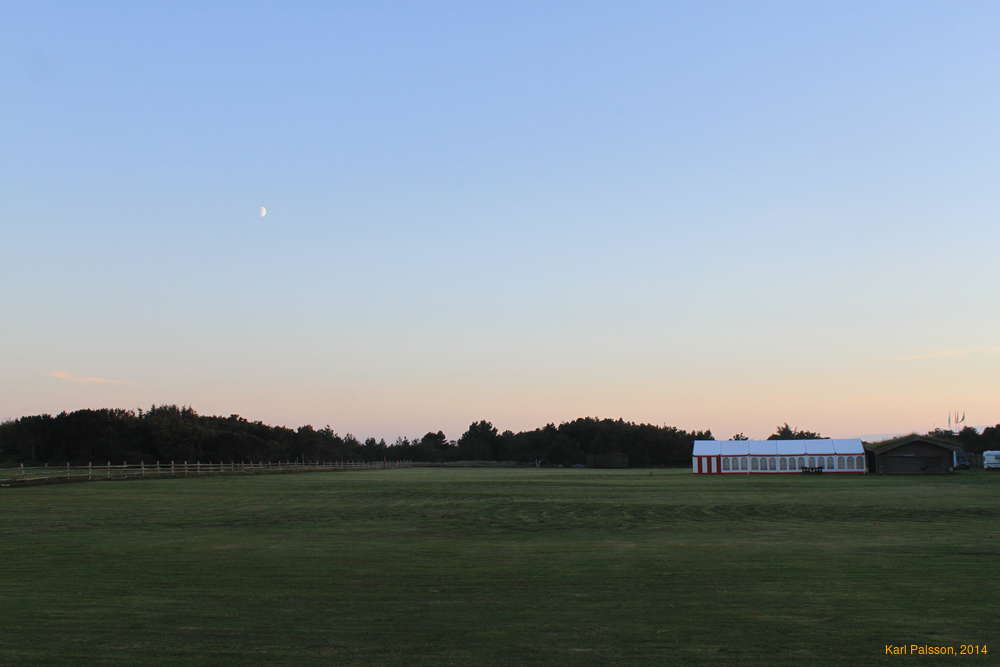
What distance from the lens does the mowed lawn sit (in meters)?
9.90

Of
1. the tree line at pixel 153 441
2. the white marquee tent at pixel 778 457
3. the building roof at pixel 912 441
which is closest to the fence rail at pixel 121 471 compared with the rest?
the tree line at pixel 153 441

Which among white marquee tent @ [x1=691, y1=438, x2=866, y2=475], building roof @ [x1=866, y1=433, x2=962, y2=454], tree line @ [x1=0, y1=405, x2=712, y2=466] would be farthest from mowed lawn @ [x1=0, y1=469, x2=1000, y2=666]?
tree line @ [x1=0, y1=405, x2=712, y2=466]

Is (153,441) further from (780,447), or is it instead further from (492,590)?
(492,590)

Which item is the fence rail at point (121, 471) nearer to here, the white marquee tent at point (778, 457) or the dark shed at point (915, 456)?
the white marquee tent at point (778, 457)

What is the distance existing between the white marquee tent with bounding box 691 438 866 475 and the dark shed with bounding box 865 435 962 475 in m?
4.06

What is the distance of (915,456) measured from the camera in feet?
285

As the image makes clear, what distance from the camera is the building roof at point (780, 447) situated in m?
95.3

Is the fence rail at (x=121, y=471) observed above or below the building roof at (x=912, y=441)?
below

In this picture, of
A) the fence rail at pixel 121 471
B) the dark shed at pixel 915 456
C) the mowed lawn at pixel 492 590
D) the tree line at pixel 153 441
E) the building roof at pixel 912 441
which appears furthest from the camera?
the tree line at pixel 153 441

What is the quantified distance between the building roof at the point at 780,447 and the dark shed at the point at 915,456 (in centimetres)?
484

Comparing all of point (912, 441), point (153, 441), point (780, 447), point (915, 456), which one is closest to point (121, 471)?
point (153, 441)

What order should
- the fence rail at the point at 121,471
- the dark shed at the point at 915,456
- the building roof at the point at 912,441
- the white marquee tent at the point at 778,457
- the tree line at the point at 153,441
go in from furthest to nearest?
1. the tree line at the point at 153,441
2. the white marquee tent at the point at 778,457
3. the dark shed at the point at 915,456
4. the building roof at the point at 912,441
5. the fence rail at the point at 121,471

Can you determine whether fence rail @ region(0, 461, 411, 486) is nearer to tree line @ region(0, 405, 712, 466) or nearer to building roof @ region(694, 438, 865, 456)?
tree line @ region(0, 405, 712, 466)

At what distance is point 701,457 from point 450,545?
270ft
